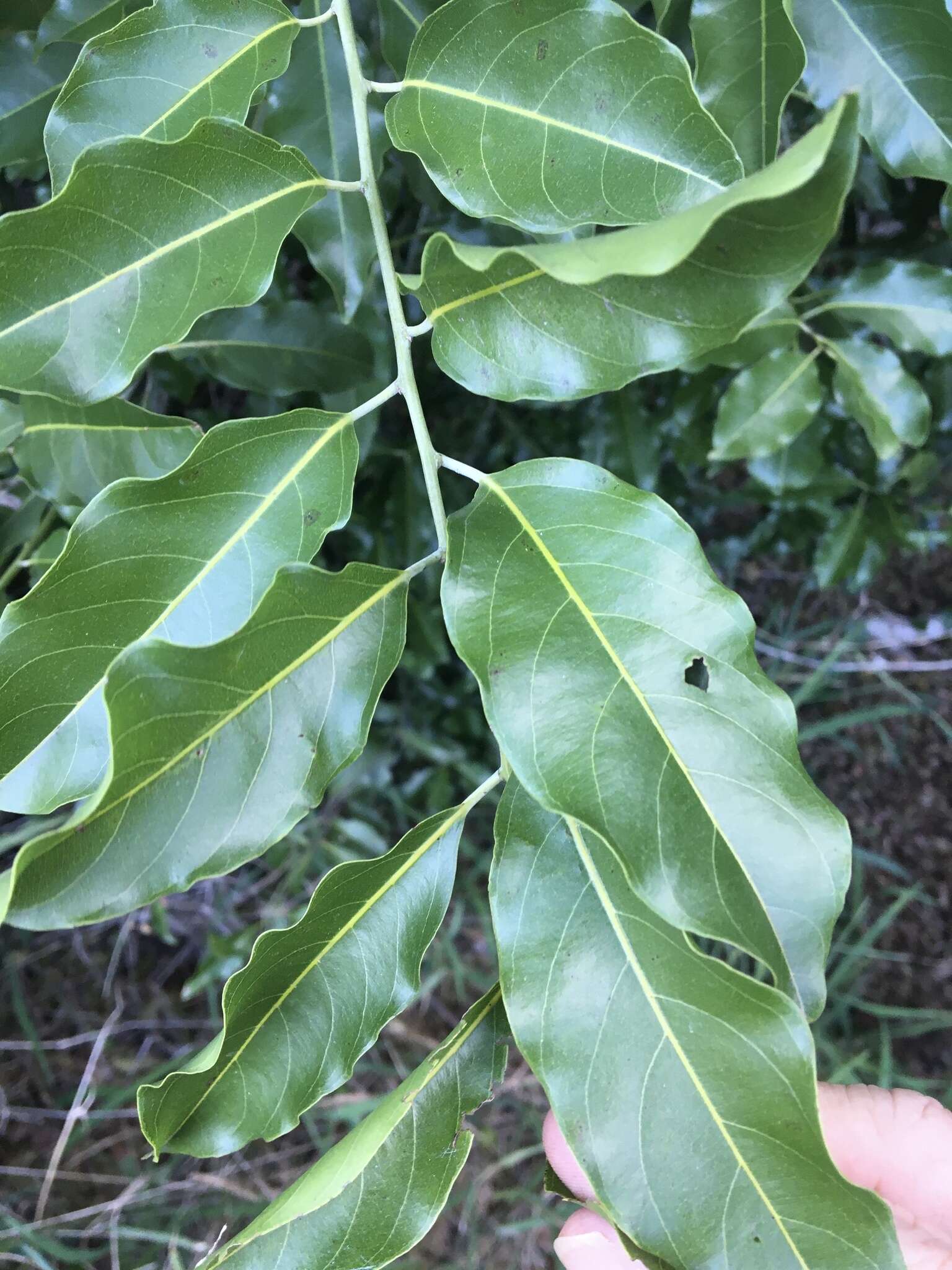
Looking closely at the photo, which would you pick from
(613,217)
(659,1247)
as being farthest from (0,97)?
Result: (659,1247)

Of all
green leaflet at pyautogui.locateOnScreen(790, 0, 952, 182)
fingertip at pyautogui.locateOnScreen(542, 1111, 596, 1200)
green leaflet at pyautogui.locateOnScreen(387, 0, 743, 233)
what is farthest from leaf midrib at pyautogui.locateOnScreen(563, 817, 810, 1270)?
green leaflet at pyautogui.locateOnScreen(790, 0, 952, 182)

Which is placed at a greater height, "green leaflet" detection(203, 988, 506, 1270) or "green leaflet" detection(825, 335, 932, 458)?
"green leaflet" detection(825, 335, 932, 458)

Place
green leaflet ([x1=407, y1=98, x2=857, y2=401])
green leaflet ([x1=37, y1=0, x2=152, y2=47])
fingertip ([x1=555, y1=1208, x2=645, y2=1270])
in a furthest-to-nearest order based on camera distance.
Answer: fingertip ([x1=555, y1=1208, x2=645, y2=1270]), green leaflet ([x1=37, y1=0, x2=152, y2=47]), green leaflet ([x1=407, y1=98, x2=857, y2=401])

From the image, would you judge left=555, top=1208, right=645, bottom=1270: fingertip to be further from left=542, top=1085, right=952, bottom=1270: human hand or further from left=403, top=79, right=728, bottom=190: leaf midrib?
left=403, top=79, right=728, bottom=190: leaf midrib

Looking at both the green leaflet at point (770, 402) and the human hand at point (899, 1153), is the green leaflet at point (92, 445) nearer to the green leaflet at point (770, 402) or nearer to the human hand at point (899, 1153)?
the green leaflet at point (770, 402)

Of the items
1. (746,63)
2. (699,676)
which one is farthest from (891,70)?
(699,676)

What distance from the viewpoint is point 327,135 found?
2.69 feet

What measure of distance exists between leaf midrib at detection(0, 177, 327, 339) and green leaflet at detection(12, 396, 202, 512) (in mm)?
242

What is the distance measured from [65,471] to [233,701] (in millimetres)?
424

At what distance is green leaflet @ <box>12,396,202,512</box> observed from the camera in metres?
0.82

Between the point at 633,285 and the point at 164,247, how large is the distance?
1.03 ft

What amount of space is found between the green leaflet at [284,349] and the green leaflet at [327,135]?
0.63ft

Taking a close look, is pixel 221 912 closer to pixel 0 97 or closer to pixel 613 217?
pixel 0 97

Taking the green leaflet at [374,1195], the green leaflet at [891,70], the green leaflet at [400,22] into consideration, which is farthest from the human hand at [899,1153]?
the green leaflet at [400,22]
